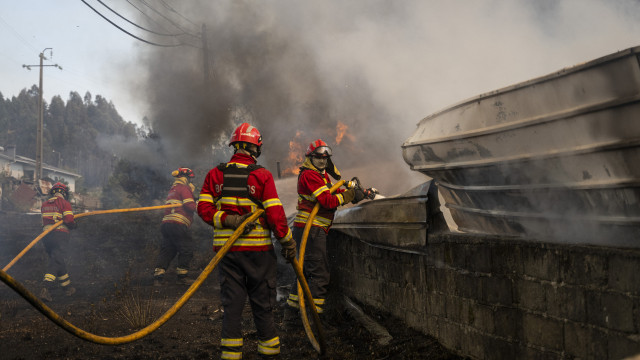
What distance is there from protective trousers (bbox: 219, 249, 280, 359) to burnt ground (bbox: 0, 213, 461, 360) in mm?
667

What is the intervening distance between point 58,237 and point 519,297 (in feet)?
27.5


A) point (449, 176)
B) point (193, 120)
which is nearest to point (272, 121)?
point (193, 120)

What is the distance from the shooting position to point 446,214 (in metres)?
4.55

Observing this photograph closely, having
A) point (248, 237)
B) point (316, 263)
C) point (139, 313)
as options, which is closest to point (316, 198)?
point (316, 263)

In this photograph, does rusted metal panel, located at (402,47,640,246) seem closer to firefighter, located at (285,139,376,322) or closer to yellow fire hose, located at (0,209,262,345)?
firefighter, located at (285,139,376,322)

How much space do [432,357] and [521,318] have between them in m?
1.01

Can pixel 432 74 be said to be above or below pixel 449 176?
above

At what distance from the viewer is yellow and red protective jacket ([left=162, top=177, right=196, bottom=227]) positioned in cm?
886

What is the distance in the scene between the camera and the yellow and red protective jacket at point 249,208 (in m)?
3.91

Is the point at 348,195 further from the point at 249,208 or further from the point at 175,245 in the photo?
the point at 175,245

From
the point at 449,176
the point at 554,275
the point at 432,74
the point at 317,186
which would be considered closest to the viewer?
the point at 554,275

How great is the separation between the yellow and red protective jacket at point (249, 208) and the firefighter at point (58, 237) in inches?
229

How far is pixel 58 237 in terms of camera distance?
8727mm

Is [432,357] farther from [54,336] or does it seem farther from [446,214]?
[54,336]
